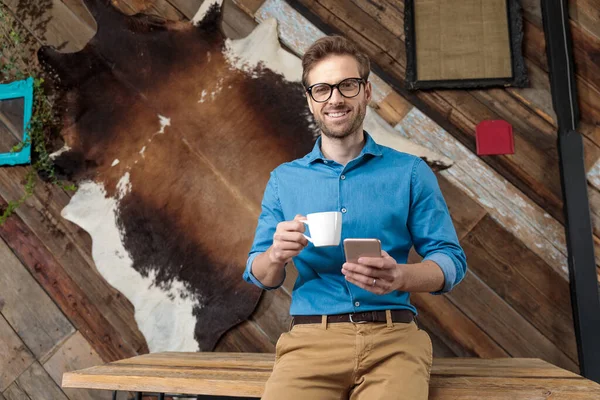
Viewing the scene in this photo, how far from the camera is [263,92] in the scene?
2.28 m

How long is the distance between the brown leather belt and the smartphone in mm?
232

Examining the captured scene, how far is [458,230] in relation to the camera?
206 centimetres

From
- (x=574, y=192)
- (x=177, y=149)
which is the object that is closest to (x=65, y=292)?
(x=177, y=149)

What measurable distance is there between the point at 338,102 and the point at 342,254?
1.20ft

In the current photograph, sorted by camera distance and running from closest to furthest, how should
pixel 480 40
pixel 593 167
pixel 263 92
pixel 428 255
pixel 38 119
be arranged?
pixel 428 255, pixel 593 167, pixel 480 40, pixel 263 92, pixel 38 119

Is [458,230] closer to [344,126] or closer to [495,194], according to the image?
[495,194]

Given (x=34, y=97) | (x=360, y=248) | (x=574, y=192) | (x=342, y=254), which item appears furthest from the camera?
(x=34, y=97)

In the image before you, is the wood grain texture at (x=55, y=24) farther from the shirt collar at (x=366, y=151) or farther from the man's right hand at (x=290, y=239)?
the man's right hand at (x=290, y=239)

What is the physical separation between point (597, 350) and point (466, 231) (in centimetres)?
59

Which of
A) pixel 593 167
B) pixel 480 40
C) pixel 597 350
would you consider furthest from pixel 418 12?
pixel 597 350

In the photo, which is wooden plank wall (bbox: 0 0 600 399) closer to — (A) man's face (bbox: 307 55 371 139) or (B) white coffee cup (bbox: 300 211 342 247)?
(A) man's face (bbox: 307 55 371 139)

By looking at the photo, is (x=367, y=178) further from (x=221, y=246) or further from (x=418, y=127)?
(x=221, y=246)

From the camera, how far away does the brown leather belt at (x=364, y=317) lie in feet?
3.99

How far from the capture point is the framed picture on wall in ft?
6.84
